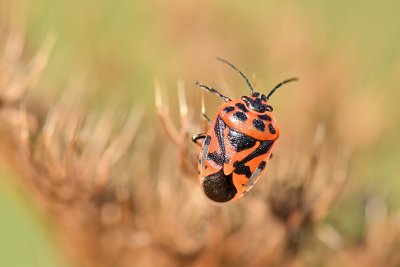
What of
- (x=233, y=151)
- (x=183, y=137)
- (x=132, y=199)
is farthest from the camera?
(x=132, y=199)

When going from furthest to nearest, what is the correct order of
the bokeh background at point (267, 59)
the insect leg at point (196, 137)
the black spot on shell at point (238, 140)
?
the bokeh background at point (267, 59) < the insect leg at point (196, 137) < the black spot on shell at point (238, 140)

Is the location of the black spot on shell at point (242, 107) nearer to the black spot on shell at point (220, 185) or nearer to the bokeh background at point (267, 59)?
the black spot on shell at point (220, 185)

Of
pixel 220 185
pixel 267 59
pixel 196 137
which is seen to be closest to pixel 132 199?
pixel 196 137

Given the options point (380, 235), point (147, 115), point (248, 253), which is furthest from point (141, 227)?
point (147, 115)

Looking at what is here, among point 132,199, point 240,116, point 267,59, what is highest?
point 267,59

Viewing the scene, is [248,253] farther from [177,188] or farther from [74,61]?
[74,61]

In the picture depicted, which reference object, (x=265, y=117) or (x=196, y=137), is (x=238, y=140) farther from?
(x=196, y=137)

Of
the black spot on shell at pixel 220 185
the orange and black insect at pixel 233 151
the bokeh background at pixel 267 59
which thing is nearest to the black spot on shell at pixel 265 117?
the orange and black insect at pixel 233 151

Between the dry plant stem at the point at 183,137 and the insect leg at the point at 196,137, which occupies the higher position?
the insect leg at the point at 196,137
